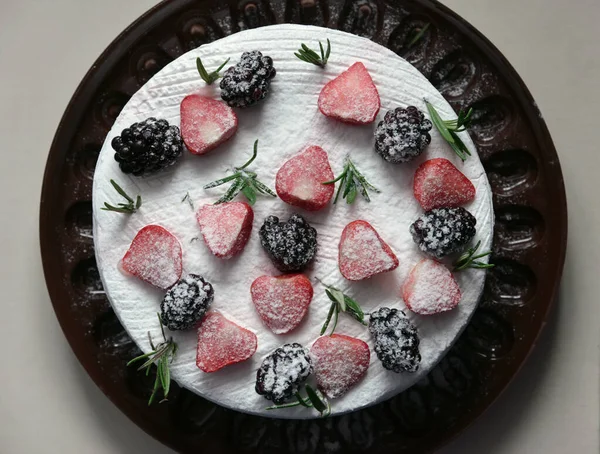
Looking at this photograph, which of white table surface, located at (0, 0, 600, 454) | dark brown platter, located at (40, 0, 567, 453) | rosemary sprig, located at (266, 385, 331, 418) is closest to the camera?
rosemary sprig, located at (266, 385, 331, 418)

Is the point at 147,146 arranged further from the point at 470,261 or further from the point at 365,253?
the point at 470,261

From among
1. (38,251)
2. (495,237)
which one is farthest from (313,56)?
(38,251)

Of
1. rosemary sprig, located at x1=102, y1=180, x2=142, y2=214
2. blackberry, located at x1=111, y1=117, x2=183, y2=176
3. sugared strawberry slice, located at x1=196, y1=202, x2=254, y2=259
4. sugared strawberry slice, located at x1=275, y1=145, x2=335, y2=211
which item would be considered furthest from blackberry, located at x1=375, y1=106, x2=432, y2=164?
rosemary sprig, located at x1=102, y1=180, x2=142, y2=214

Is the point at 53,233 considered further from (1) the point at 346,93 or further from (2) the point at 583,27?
(2) the point at 583,27

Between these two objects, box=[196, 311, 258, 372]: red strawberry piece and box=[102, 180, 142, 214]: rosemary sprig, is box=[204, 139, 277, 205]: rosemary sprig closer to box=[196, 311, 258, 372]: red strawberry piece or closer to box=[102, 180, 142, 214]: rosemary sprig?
box=[102, 180, 142, 214]: rosemary sprig

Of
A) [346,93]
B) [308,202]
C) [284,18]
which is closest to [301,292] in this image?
[308,202]

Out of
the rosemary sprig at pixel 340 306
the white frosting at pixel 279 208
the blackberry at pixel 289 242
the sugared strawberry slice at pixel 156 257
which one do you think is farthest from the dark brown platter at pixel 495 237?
the blackberry at pixel 289 242

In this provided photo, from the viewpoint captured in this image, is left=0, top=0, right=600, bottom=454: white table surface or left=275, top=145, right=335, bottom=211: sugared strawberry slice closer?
left=275, top=145, right=335, bottom=211: sugared strawberry slice

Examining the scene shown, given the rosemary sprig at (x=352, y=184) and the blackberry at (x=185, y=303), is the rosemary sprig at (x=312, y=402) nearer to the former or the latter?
the blackberry at (x=185, y=303)
